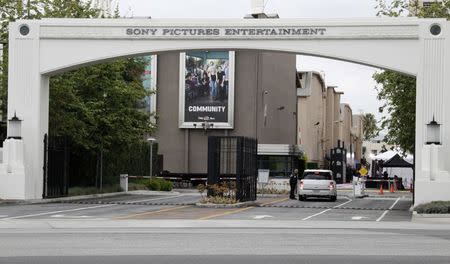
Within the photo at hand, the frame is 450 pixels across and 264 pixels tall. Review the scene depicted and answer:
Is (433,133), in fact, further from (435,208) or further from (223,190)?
(223,190)

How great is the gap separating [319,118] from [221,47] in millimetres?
67423

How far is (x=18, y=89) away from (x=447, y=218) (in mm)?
17232

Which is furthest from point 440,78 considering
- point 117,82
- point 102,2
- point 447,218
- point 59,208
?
point 102,2

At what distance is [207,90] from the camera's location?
64562 millimetres

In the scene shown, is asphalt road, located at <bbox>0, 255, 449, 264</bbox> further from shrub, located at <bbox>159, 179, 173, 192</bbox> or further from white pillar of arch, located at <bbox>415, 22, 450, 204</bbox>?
shrub, located at <bbox>159, 179, 173, 192</bbox>

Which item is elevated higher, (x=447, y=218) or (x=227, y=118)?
(x=227, y=118)

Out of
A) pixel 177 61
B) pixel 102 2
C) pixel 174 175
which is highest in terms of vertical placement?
pixel 102 2

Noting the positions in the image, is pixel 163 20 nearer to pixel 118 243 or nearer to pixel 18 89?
pixel 18 89

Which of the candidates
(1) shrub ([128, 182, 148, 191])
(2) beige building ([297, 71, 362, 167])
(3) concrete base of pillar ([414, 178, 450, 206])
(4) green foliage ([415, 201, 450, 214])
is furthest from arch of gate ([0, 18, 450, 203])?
(2) beige building ([297, 71, 362, 167])

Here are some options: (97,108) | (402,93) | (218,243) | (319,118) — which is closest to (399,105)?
(402,93)

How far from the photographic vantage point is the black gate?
34.4 meters

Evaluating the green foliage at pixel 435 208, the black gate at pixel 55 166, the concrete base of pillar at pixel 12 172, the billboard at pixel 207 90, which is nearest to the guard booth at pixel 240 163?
the black gate at pixel 55 166

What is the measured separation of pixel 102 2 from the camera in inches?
2721

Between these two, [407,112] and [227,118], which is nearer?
[407,112]
